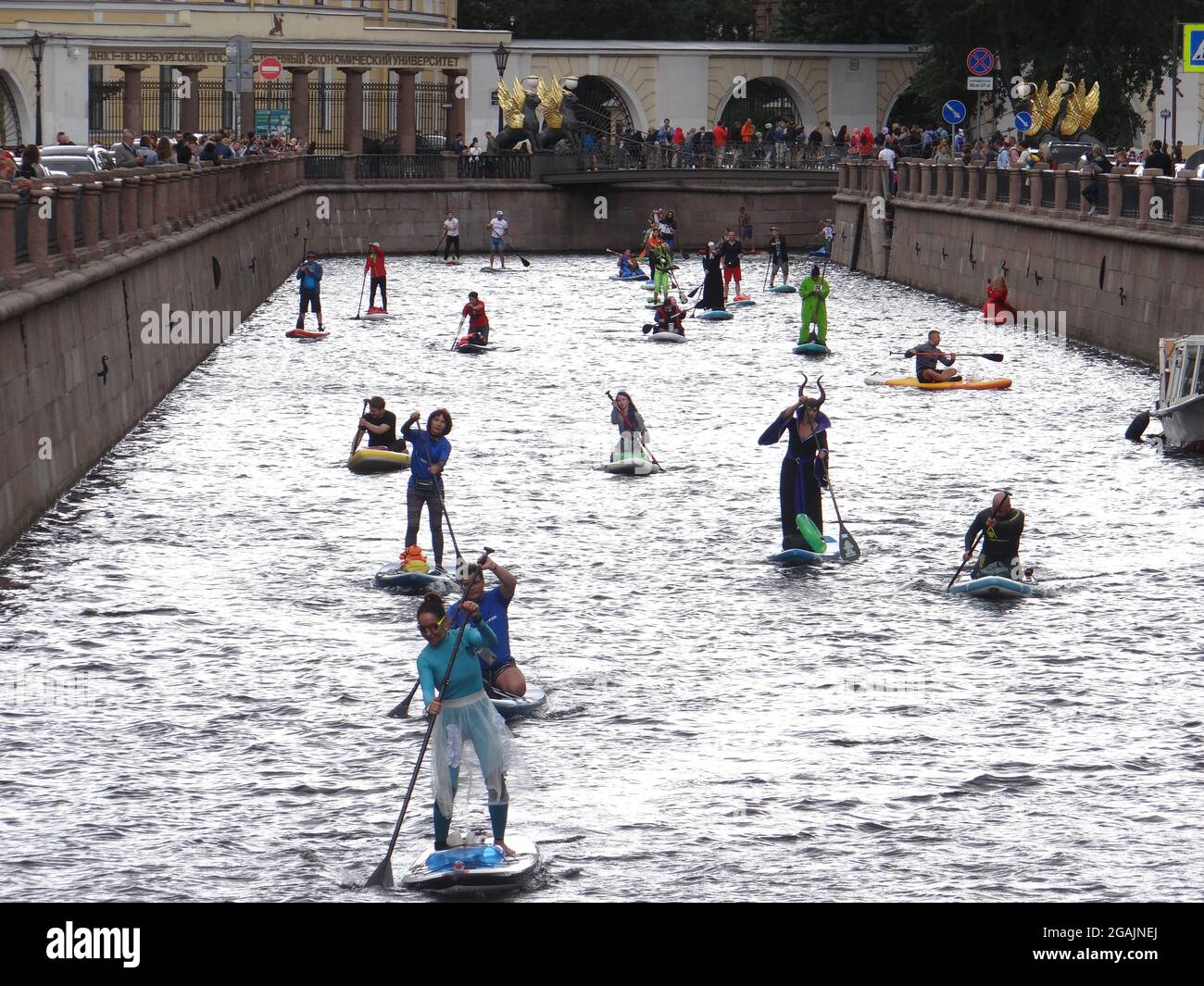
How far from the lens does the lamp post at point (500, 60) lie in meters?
73.6

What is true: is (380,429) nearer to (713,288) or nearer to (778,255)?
(713,288)

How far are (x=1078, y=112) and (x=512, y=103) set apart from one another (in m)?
21.8

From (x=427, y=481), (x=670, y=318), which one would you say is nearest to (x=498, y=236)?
(x=670, y=318)

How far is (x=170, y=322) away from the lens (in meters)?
33.9

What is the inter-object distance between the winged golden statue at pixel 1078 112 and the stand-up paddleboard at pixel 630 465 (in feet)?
105

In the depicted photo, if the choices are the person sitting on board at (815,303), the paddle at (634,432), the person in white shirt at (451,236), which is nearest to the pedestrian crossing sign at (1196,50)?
the person sitting on board at (815,303)

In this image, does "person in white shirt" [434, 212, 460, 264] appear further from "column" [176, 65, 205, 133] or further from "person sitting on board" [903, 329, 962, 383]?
"person sitting on board" [903, 329, 962, 383]

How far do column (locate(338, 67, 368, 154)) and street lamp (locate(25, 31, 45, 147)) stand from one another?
386 inches

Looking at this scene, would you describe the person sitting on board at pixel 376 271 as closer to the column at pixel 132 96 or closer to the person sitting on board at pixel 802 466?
the column at pixel 132 96

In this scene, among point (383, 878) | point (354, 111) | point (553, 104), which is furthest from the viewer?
point (354, 111)

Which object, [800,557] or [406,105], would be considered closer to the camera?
[800,557]

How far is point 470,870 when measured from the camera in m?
12.8
